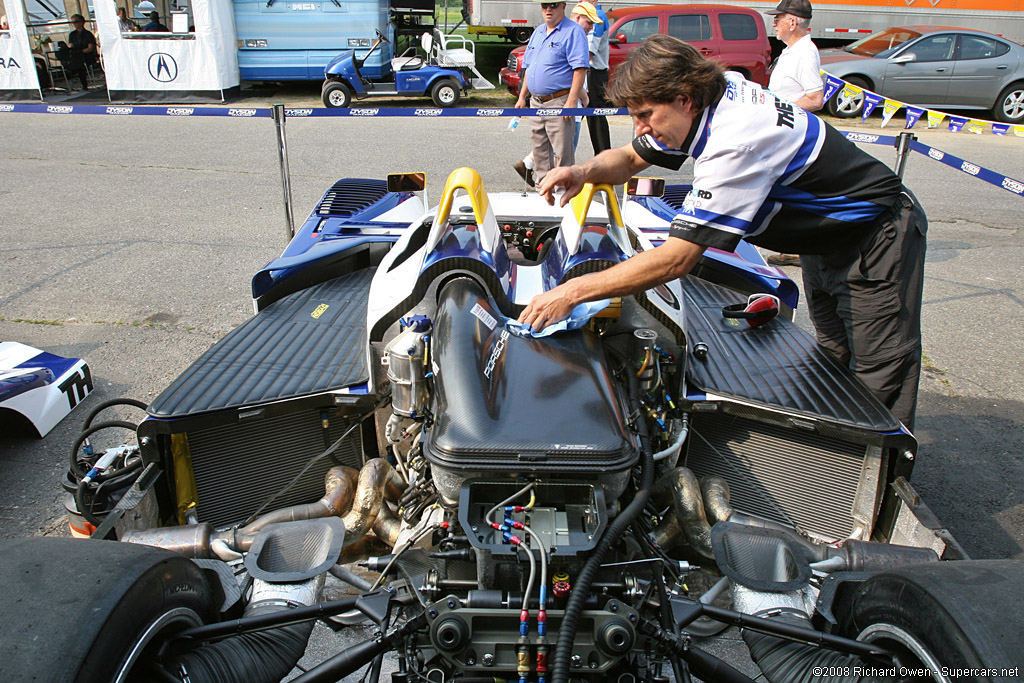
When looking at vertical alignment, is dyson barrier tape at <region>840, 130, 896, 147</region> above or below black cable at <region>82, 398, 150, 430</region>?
above

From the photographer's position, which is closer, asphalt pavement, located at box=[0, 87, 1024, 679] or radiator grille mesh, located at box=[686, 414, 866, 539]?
radiator grille mesh, located at box=[686, 414, 866, 539]

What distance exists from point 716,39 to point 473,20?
6.52m

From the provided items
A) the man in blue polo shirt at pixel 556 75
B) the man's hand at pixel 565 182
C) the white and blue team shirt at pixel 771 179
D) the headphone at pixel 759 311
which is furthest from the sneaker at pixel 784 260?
the man's hand at pixel 565 182

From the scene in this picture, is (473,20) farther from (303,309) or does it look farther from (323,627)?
(323,627)

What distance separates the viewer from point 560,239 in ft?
9.36

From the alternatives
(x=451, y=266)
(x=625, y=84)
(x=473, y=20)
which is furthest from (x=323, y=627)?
(x=473, y=20)

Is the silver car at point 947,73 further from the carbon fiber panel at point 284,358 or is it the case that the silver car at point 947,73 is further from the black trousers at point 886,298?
the carbon fiber panel at point 284,358

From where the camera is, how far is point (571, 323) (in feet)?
7.56

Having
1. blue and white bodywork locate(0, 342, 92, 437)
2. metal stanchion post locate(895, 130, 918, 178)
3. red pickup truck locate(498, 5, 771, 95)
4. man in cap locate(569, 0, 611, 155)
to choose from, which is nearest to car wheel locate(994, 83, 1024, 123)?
red pickup truck locate(498, 5, 771, 95)

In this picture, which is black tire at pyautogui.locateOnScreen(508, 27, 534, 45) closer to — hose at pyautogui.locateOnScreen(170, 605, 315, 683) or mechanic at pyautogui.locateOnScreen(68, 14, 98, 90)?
mechanic at pyautogui.locateOnScreen(68, 14, 98, 90)

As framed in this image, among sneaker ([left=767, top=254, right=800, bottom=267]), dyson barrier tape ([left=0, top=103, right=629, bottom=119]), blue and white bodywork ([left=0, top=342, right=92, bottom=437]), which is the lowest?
→ sneaker ([left=767, top=254, right=800, bottom=267])

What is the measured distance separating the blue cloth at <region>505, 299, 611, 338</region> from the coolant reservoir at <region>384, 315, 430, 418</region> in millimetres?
279

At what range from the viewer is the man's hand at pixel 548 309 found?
2.22m

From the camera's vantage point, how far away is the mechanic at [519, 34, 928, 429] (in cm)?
232
